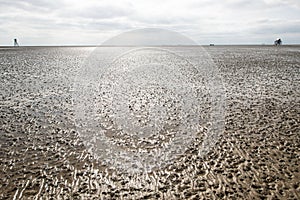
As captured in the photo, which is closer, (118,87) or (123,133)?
(123,133)

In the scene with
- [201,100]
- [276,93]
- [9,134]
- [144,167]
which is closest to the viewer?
[144,167]

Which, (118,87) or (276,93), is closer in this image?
(276,93)

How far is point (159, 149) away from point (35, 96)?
8284mm

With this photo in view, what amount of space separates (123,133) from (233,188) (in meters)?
4.02

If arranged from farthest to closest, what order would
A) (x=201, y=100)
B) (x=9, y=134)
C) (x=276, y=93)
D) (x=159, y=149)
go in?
(x=276, y=93), (x=201, y=100), (x=9, y=134), (x=159, y=149)

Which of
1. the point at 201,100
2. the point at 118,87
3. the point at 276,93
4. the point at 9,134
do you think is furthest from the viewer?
the point at 118,87

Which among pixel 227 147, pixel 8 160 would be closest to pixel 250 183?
pixel 227 147

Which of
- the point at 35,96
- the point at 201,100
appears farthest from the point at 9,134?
the point at 201,100

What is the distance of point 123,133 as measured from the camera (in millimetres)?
8836

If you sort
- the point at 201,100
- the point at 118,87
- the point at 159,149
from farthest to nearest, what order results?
the point at 118,87
the point at 201,100
the point at 159,149

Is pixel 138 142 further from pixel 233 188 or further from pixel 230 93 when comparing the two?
pixel 230 93

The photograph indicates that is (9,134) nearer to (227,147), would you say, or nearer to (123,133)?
(123,133)

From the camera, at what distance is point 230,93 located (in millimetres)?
14711

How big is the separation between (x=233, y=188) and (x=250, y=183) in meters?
0.44
